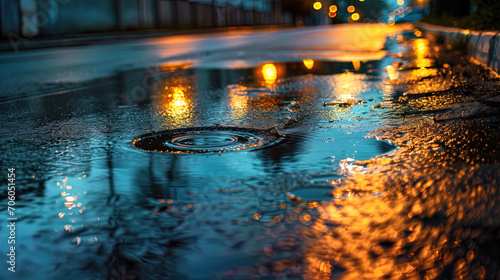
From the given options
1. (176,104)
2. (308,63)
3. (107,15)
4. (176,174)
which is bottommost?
(308,63)

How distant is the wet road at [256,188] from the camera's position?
228cm

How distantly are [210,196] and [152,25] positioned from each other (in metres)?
38.7

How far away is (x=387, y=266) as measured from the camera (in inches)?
86.0

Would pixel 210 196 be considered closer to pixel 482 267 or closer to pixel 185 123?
pixel 482 267

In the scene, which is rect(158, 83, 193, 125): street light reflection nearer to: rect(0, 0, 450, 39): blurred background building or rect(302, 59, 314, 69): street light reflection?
rect(302, 59, 314, 69): street light reflection

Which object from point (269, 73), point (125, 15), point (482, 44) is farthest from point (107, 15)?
point (482, 44)

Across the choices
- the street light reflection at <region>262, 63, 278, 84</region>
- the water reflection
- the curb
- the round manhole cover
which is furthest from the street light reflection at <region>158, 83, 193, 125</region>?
the curb

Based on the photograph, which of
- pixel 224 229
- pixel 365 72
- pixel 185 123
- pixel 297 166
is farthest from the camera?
pixel 365 72

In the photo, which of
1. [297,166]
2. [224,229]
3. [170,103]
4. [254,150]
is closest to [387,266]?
[224,229]

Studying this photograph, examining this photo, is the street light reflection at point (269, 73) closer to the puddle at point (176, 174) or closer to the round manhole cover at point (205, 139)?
the puddle at point (176, 174)

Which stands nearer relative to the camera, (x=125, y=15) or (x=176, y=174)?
(x=176, y=174)

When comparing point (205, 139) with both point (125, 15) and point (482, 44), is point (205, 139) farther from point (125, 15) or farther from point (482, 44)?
point (125, 15)

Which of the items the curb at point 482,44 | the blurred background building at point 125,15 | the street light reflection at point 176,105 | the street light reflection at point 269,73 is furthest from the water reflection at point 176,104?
the blurred background building at point 125,15

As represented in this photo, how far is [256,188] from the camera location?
10.8ft
